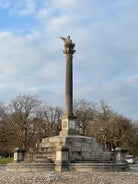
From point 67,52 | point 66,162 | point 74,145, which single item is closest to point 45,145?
point 74,145

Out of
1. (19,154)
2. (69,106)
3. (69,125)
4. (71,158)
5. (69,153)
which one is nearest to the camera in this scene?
(69,153)

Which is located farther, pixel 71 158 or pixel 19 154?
pixel 19 154

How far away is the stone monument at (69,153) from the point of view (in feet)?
88.8

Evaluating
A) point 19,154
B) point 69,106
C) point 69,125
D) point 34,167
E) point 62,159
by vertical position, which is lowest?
point 34,167

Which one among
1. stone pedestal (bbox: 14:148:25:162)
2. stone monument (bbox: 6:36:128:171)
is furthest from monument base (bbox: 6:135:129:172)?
stone pedestal (bbox: 14:148:25:162)

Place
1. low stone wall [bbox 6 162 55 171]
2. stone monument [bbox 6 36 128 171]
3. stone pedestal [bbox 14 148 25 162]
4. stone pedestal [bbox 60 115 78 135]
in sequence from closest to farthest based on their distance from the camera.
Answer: low stone wall [bbox 6 162 55 171] → stone monument [bbox 6 36 128 171] → stone pedestal [bbox 14 148 25 162] → stone pedestal [bbox 60 115 78 135]

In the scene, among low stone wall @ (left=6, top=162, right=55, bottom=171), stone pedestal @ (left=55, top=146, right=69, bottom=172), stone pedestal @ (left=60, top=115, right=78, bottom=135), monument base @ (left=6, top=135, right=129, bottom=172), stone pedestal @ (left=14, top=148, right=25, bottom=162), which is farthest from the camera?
stone pedestal @ (left=60, top=115, right=78, bottom=135)

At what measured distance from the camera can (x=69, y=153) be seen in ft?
96.5

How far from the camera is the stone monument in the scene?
27.1 metres

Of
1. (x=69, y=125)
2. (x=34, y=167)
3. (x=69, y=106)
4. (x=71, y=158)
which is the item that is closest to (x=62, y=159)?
(x=71, y=158)

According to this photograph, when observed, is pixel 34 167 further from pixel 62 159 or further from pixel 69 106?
pixel 69 106

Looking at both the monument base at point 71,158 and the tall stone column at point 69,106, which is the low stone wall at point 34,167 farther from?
the tall stone column at point 69,106

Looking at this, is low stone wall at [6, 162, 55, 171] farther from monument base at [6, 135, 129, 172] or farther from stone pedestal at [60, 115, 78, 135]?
stone pedestal at [60, 115, 78, 135]

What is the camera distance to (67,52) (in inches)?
1321
